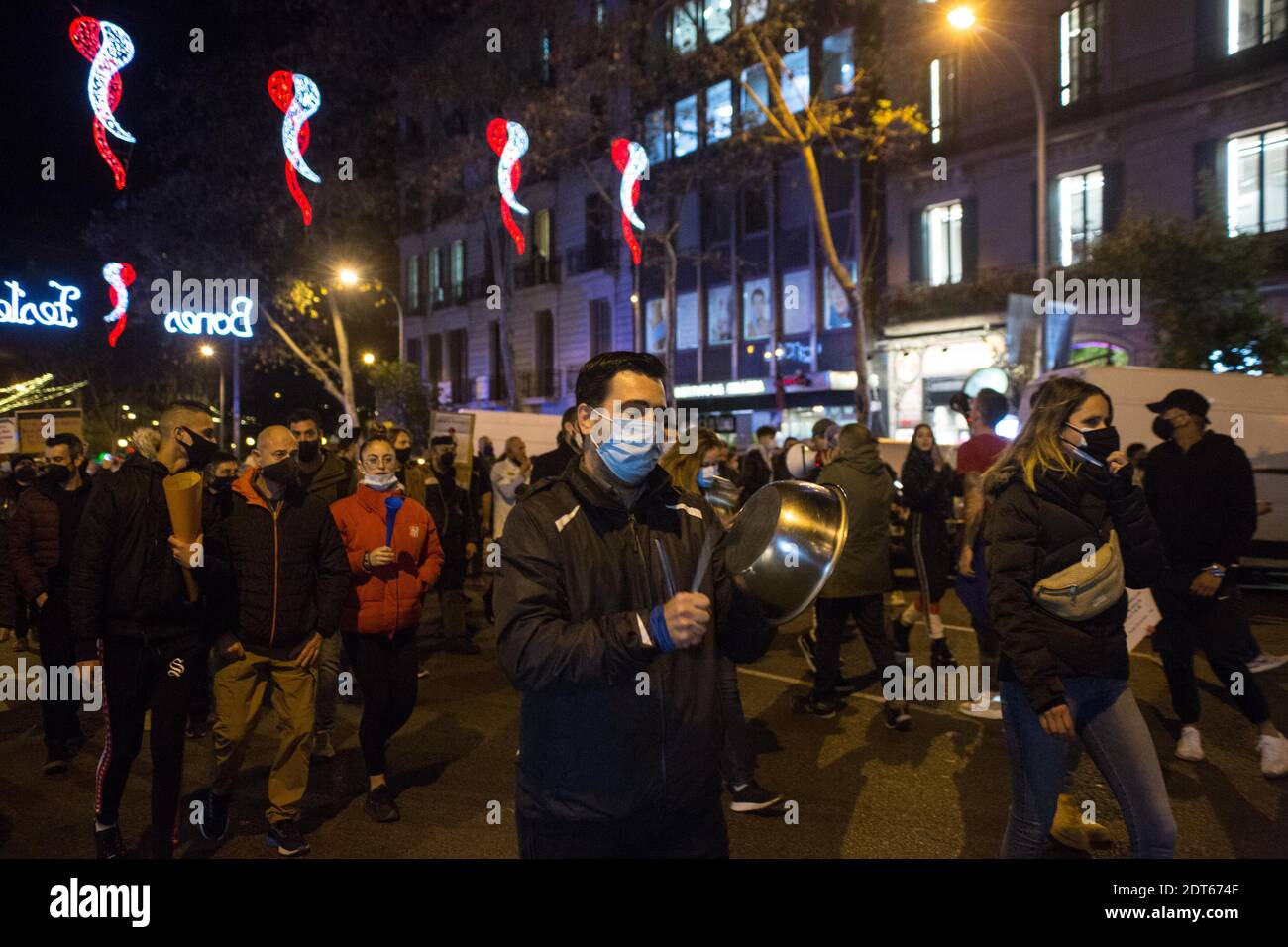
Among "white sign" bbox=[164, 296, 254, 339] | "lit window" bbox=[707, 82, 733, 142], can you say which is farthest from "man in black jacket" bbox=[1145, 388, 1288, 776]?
"lit window" bbox=[707, 82, 733, 142]

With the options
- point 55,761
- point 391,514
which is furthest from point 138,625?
point 55,761

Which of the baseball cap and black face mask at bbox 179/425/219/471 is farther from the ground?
the baseball cap

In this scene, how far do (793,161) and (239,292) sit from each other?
51.1ft

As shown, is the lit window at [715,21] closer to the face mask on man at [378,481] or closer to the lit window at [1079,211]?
the lit window at [1079,211]

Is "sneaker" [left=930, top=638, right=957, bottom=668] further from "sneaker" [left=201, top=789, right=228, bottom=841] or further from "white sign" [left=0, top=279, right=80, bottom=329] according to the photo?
"white sign" [left=0, top=279, right=80, bottom=329]

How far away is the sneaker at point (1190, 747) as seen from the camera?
5.43m

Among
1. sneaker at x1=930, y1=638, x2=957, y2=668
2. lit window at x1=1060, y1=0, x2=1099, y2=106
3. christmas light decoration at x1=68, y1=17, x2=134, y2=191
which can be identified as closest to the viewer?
sneaker at x1=930, y1=638, x2=957, y2=668

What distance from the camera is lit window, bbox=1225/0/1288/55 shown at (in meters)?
17.5

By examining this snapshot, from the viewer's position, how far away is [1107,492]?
3.33m

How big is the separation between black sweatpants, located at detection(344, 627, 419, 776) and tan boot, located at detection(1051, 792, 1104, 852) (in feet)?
10.8

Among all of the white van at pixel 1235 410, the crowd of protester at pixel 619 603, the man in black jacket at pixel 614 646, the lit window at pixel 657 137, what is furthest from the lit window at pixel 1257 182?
the man in black jacket at pixel 614 646

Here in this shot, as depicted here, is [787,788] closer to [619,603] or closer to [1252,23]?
[619,603]

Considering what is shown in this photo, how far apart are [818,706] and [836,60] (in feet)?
74.6

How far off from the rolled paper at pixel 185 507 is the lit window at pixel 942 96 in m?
21.9
